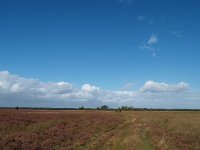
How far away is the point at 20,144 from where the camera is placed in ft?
71.2

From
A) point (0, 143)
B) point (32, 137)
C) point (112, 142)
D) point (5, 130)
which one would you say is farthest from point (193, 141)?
point (5, 130)

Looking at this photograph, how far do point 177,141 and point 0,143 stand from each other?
11934 mm

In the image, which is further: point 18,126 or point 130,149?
point 18,126

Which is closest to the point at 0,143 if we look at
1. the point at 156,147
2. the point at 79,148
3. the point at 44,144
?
the point at 44,144

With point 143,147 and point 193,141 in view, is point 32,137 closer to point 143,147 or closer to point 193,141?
point 143,147

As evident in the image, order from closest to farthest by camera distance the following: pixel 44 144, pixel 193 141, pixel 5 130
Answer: pixel 44 144, pixel 193 141, pixel 5 130

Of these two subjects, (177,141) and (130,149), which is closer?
(130,149)

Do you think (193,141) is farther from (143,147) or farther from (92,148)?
(92,148)

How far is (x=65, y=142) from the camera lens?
24.8m

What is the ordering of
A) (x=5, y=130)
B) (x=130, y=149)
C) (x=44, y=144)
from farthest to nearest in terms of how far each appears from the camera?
(x=5, y=130), (x=44, y=144), (x=130, y=149)

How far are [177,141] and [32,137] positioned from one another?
34.4ft

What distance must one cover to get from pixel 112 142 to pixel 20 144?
22.9ft

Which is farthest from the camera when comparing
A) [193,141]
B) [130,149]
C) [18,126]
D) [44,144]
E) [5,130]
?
[18,126]

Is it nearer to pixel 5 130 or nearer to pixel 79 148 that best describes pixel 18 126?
pixel 5 130
